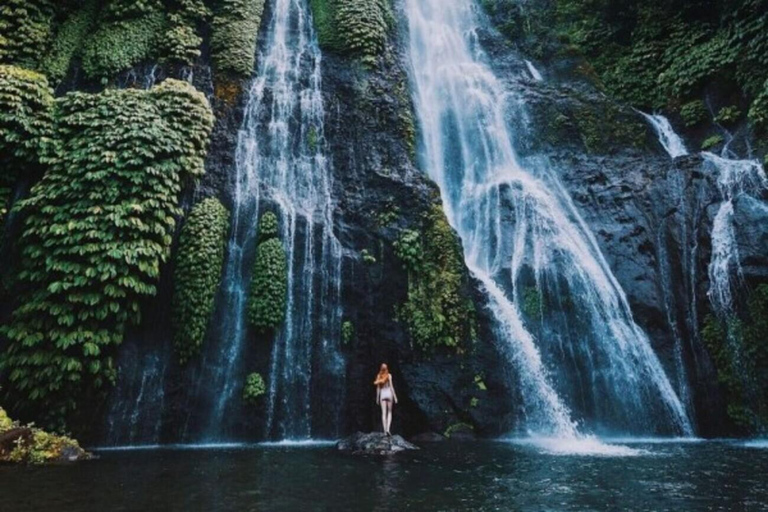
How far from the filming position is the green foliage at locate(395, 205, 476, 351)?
43.4ft

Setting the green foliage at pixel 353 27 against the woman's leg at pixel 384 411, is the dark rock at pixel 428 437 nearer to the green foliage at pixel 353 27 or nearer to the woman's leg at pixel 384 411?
the woman's leg at pixel 384 411

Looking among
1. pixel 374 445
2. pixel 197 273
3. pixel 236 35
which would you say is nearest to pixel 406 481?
pixel 374 445

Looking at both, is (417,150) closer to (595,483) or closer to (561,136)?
(561,136)

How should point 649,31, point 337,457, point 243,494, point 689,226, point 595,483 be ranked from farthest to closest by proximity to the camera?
point 649,31
point 689,226
point 337,457
point 595,483
point 243,494

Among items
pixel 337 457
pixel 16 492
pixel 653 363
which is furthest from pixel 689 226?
pixel 16 492

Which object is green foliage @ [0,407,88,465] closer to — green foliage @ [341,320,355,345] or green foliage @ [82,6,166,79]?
green foliage @ [341,320,355,345]

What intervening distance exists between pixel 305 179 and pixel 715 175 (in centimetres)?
1212

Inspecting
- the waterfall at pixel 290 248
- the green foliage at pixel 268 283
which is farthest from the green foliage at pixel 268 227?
the waterfall at pixel 290 248

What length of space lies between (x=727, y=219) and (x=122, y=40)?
19550 mm

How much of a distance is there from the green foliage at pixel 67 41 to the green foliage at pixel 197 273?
7.16m

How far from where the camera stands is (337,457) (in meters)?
9.21

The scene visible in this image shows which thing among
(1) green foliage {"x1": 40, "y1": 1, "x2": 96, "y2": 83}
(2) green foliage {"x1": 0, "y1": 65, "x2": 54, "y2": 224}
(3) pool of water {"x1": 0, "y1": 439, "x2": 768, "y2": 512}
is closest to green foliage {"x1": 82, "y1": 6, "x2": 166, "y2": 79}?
(1) green foliage {"x1": 40, "y1": 1, "x2": 96, "y2": 83}

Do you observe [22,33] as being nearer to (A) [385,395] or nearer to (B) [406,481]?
(A) [385,395]

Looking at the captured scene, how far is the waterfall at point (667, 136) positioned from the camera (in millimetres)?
18188
